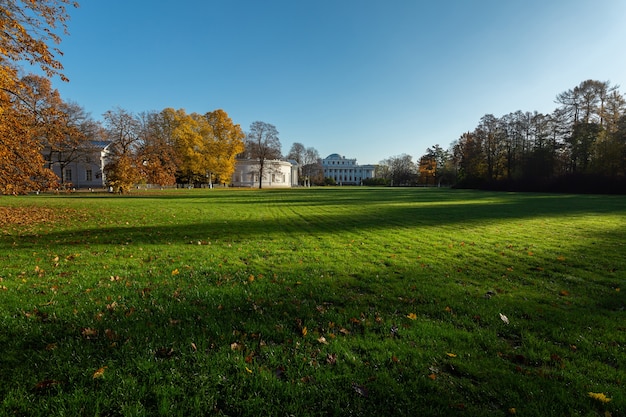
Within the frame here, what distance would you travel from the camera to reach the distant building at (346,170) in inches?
5650

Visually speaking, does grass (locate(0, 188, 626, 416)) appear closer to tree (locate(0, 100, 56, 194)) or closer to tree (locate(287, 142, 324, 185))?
tree (locate(0, 100, 56, 194))

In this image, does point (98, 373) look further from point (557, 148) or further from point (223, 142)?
point (557, 148)

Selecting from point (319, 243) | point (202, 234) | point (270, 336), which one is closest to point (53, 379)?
point (270, 336)

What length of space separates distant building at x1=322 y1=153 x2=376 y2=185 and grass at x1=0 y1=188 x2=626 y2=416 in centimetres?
13578

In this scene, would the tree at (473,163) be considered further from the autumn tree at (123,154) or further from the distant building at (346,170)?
the distant building at (346,170)

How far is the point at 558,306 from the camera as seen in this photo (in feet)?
15.9

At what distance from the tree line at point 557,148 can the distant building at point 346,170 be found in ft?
220

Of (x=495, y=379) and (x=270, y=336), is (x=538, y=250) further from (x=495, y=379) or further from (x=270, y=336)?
(x=270, y=336)

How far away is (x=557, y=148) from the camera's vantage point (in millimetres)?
52906

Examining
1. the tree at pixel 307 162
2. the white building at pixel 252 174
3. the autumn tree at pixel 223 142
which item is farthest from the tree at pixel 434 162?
the autumn tree at pixel 223 142

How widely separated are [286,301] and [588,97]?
62360 mm

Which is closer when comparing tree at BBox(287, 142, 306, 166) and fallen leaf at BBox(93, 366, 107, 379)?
fallen leaf at BBox(93, 366, 107, 379)

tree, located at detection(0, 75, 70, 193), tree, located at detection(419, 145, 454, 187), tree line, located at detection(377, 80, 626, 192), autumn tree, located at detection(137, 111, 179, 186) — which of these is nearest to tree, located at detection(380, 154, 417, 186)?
tree, located at detection(419, 145, 454, 187)

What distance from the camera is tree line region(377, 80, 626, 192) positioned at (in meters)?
43.3
